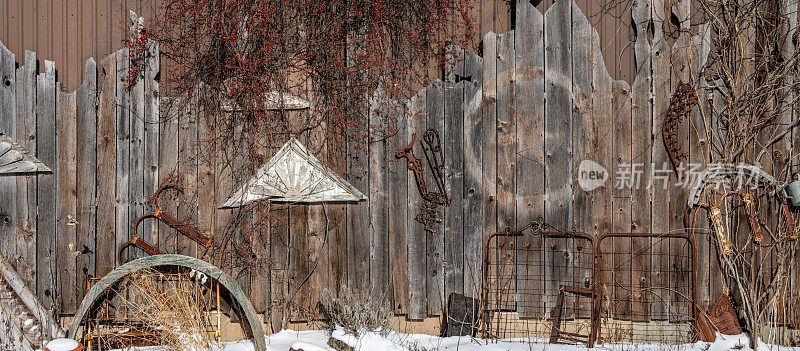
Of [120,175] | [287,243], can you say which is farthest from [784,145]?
[120,175]

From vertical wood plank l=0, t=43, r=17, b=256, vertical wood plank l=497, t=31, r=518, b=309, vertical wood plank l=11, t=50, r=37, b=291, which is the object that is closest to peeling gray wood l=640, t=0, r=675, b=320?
vertical wood plank l=497, t=31, r=518, b=309

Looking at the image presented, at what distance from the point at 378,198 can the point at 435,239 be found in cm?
55

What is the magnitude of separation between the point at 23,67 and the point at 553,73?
4079 mm

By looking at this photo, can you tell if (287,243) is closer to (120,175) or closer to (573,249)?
(120,175)

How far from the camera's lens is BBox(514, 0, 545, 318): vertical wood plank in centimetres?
433

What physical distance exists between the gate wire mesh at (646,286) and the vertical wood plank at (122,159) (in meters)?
3.65

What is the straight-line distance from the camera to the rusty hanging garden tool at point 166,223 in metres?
4.28

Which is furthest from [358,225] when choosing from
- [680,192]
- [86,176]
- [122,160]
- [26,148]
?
[26,148]

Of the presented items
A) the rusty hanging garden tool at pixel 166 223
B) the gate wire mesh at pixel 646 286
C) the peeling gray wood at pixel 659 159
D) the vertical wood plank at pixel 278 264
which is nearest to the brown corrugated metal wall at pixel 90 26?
the peeling gray wood at pixel 659 159

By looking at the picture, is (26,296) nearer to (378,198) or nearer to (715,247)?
(378,198)

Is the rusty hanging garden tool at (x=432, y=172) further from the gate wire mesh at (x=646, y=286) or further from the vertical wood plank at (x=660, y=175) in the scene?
the vertical wood plank at (x=660, y=175)

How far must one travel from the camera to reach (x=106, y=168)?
432 cm

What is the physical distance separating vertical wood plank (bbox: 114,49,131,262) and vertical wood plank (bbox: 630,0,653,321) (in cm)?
388

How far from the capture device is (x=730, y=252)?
4238mm
